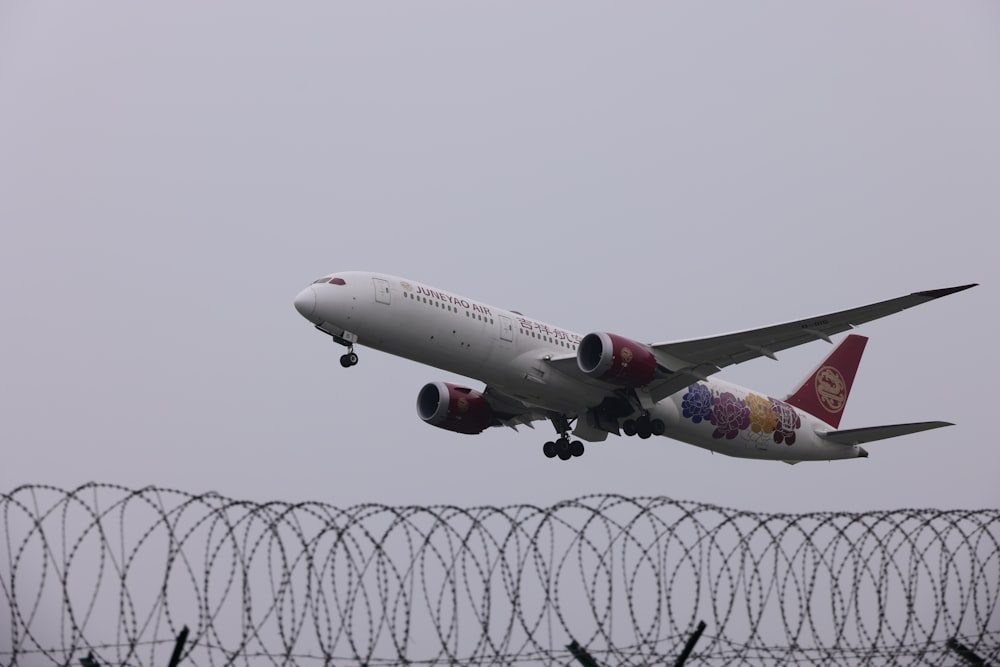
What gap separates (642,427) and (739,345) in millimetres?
4966

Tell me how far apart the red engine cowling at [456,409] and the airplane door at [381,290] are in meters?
Answer: 8.81

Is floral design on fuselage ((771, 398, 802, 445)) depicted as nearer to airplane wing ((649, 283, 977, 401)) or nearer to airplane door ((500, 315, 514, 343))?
airplane wing ((649, 283, 977, 401))

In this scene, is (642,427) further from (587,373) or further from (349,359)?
(349,359)

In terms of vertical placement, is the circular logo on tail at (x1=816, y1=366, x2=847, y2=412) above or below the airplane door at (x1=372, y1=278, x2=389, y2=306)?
above

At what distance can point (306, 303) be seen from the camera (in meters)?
37.7

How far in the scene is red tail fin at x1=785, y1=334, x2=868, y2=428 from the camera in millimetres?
50375

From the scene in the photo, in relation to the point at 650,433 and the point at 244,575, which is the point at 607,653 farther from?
the point at 650,433

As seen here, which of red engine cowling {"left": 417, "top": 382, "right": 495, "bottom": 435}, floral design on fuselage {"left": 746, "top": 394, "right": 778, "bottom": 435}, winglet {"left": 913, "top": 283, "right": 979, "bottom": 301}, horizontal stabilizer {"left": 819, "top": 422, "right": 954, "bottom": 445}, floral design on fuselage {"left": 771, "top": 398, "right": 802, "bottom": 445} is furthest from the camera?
floral design on fuselage {"left": 771, "top": 398, "right": 802, "bottom": 445}

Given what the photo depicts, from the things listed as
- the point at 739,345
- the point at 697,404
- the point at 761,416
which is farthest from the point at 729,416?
the point at 739,345

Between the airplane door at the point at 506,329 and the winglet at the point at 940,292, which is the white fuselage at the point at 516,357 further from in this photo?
the winglet at the point at 940,292

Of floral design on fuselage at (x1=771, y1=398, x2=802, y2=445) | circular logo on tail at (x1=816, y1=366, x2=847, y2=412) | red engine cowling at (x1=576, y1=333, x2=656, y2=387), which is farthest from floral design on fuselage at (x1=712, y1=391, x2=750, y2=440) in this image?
circular logo on tail at (x1=816, y1=366, x2=847, y2=412)

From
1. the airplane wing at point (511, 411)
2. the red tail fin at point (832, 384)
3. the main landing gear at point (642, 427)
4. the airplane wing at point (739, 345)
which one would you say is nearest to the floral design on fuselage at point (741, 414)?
the main landing gear at point (642, 427)

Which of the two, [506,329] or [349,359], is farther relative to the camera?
[506,329]

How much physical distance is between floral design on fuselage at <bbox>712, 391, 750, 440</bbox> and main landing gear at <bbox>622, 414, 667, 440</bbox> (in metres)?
3.06
